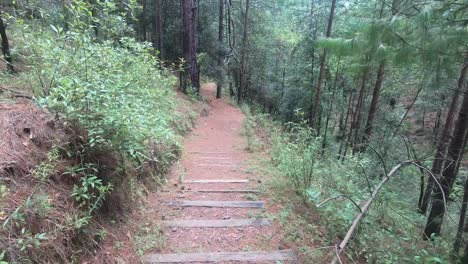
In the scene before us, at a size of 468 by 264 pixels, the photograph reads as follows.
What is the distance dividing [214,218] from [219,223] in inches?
6.9

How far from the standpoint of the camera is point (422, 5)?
2633mm

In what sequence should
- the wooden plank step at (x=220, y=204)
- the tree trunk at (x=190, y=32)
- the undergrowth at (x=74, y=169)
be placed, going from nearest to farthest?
1. the undergrowth at (x=74, y=169)
2. the wooden plank step at (x=220, y=204)
3. the tree trunk at (x=190, y=32)

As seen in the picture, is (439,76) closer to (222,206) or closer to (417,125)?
(222,206)

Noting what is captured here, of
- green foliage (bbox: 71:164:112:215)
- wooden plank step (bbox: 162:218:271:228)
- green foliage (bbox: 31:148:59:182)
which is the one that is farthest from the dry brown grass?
wooden plank step (bbox: 162:218:271:228)

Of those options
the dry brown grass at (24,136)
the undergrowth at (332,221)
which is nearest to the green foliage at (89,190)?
the dry brown grass at (24,136)

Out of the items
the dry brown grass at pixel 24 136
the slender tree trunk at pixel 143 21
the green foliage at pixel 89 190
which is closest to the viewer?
the dry brown grass at pixel 24 136

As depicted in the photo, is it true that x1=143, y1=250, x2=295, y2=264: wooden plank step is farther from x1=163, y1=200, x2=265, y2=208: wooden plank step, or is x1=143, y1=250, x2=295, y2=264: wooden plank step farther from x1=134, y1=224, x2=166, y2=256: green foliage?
x1=163, y1=200, x2=265, y2=208: wooden plank step

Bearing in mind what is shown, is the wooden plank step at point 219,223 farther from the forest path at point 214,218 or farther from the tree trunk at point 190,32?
the tree trunk at point 190,32

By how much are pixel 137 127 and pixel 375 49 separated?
2677mm

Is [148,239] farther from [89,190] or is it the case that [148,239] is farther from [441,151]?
[441,151]

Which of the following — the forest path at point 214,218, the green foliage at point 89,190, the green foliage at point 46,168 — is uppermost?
the green foliage at point 46,168

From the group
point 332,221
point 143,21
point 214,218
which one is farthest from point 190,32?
point 332,221

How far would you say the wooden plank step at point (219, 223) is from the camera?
3.31 meters

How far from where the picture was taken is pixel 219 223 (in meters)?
3.38
